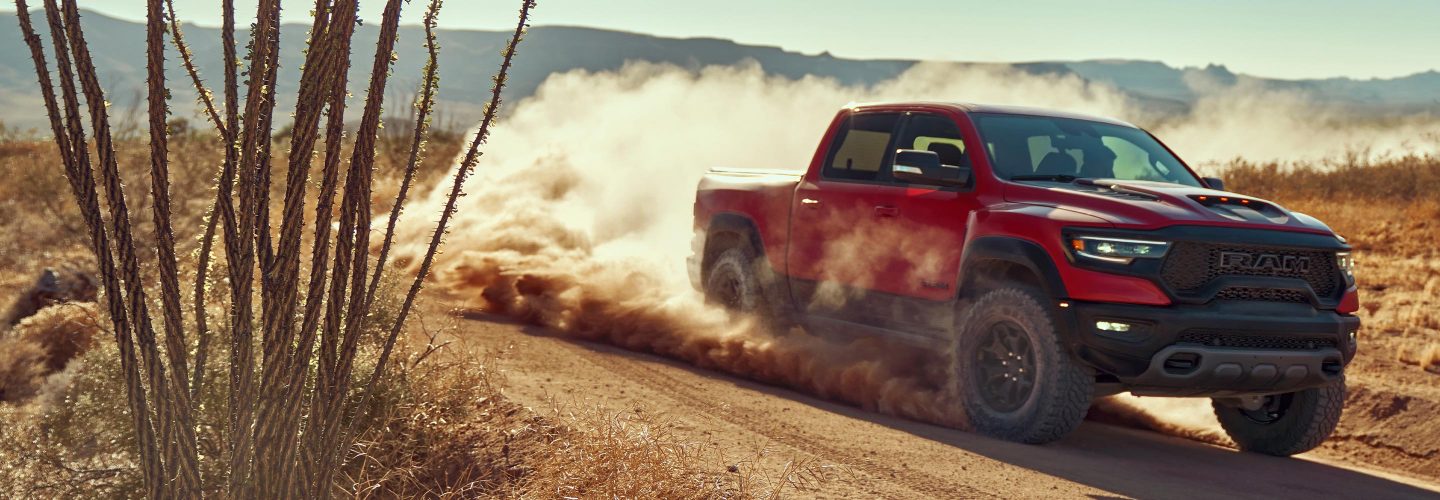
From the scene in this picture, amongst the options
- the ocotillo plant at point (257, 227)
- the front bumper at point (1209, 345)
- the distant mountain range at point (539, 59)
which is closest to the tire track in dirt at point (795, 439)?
the front bumper at point (1209, 345)

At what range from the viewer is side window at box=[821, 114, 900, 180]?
30.0ft

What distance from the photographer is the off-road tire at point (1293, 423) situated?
788cm

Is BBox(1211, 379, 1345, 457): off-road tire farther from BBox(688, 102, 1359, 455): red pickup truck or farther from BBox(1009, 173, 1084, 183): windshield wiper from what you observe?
BBox(1009, 173, 1084, 183): windshield wiper

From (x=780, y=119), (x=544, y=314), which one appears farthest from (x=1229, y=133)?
(x=544, y=314)

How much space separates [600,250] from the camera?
632 inches

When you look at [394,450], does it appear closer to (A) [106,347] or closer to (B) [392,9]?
(A) [106,347]

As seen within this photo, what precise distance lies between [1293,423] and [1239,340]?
4.10ft

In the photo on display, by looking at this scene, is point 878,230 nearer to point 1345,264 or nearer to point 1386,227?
point 1345,264

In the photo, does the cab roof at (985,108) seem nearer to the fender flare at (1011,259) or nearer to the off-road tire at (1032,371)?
the fender flare at (1011,259)

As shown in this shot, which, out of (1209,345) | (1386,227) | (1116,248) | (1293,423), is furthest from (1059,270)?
(1386,227)

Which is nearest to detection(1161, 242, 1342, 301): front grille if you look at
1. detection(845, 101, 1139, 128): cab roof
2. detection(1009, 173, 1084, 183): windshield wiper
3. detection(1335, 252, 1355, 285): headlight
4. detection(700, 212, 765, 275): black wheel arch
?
detection(1335, 252, 1355, 285): headlight

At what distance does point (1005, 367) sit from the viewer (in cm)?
775

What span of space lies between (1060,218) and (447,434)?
337 centimetres

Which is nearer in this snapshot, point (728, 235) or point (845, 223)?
point (845, 223)
